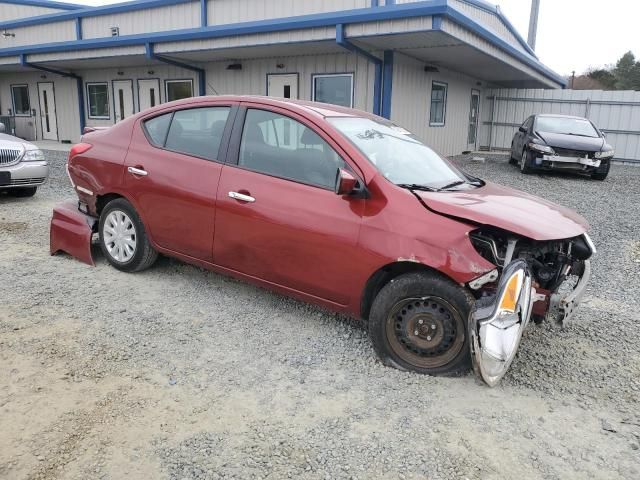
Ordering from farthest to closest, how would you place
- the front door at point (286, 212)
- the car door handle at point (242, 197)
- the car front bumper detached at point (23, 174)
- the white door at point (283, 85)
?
the white door at point (283, 85) < the car front bumper detached at point (23, 174) < the car door handle at point (242, 197) < the front door at point (286, 212)

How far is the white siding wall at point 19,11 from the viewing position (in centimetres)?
2350

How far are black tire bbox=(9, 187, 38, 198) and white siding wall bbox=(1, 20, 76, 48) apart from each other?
38.7ft

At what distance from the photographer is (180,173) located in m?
4.16

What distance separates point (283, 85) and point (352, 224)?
1129cm

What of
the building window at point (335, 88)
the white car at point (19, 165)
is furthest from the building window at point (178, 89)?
the white car at point (19, 165)

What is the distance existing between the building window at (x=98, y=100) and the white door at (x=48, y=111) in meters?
2.28

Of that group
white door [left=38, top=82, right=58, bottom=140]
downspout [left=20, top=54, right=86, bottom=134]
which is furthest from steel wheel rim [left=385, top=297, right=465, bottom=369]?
white door [left=38, top=82, right=58, bottom=140]

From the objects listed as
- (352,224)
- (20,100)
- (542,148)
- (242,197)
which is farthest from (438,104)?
(20,100)

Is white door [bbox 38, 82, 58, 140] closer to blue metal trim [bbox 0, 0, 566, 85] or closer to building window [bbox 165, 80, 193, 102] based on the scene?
blue metal trim [bbox 0, 0, 566, 85]

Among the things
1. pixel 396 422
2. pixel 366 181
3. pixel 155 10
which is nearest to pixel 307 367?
pixel 396 422

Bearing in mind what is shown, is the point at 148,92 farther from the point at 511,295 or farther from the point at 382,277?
the point at 511,295

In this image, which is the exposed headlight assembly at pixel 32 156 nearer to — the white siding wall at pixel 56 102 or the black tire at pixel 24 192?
the black tire at pixel 24 192

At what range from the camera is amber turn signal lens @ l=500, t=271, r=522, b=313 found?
2.72 m

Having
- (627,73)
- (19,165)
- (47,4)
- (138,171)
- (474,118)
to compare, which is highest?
(47,4)
